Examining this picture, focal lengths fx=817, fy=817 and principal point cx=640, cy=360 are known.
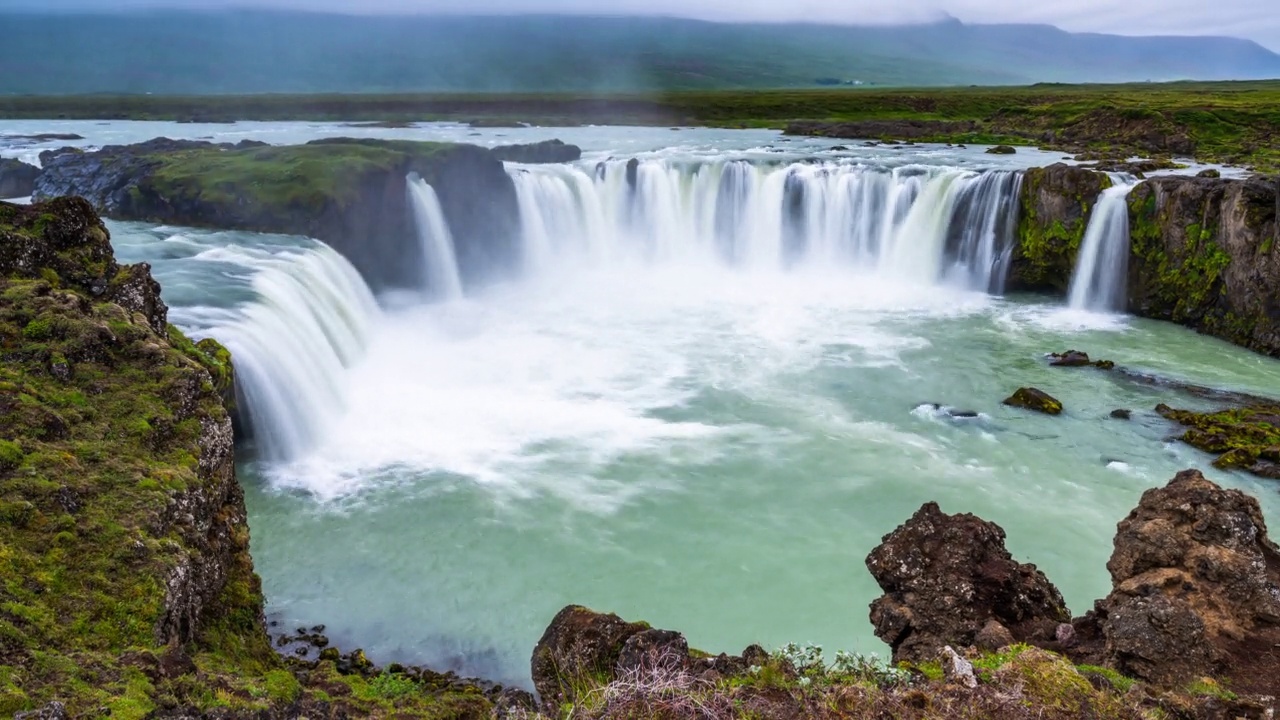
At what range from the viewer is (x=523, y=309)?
1202 inches

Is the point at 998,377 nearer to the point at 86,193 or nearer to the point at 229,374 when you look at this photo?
the point at 229,374

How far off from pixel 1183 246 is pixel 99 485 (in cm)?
3023

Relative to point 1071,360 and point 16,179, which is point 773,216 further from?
point 16,179

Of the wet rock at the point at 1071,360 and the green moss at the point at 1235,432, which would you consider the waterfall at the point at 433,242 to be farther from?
the green moss at the point at 1235,432

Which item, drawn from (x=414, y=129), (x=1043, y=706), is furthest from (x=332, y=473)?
(x=414, y=129)

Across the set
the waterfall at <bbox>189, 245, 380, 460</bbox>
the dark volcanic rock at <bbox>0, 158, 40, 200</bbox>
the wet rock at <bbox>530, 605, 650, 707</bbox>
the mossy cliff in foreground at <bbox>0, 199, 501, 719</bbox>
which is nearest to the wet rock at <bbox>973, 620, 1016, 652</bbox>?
the wet rock at <bbox>530, 605, 650, 707</bbox>

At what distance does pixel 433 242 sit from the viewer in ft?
105

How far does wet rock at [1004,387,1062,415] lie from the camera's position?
19594mm

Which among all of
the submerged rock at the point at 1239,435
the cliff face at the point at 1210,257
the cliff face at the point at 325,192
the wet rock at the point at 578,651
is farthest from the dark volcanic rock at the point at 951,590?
the cliff face at the point at 325,192

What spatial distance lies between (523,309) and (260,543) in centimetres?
1765

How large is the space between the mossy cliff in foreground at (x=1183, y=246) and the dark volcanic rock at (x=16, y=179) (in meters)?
40.6

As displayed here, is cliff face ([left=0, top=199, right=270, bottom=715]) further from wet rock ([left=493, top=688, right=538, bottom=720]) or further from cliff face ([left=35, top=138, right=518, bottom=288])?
cliff face ([left=35, top=138, right=518, bottom=288])

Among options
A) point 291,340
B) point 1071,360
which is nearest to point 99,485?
point 291,340

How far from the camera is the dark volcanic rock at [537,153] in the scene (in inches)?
1651
